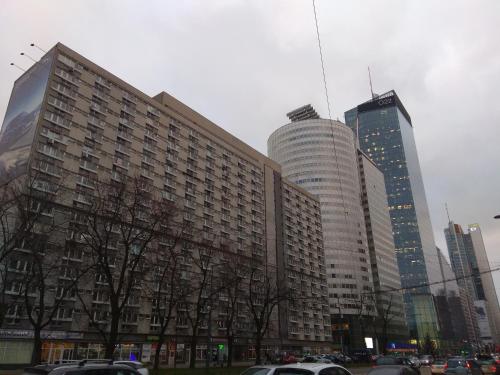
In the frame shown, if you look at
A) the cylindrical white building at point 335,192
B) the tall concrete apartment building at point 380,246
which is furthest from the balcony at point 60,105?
the tall concrete apartment building at point 380,246

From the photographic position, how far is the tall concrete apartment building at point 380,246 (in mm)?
164250

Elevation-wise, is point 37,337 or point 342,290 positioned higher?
point 342,290

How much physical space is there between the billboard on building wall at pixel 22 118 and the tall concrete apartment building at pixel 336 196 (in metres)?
99.8

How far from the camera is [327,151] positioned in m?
153

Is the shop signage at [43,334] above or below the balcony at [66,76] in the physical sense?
below

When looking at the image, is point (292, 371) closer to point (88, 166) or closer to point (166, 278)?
point (166, 278)

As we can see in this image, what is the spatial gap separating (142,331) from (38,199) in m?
38.9

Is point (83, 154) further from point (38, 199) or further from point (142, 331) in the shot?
point (38, 199)

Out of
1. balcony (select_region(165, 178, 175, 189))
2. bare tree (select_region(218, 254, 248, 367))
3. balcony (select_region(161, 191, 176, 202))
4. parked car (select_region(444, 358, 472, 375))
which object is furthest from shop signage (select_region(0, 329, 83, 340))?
parked car (select_region(444, 358, 472, 375))

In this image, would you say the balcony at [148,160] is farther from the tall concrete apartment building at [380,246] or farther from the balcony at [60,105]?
the tall concrete apartment building at [380,246]

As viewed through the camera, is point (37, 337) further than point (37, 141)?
No

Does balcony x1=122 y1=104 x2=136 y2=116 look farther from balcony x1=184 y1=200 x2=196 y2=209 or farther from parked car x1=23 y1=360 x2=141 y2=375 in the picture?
parked car x1=23 y1=360 x2=141 y2=375

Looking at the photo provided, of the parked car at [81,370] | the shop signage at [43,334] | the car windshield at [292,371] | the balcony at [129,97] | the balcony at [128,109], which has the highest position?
the balcony at [129,97]

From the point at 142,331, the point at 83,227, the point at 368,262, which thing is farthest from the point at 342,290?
the point at 83,227
